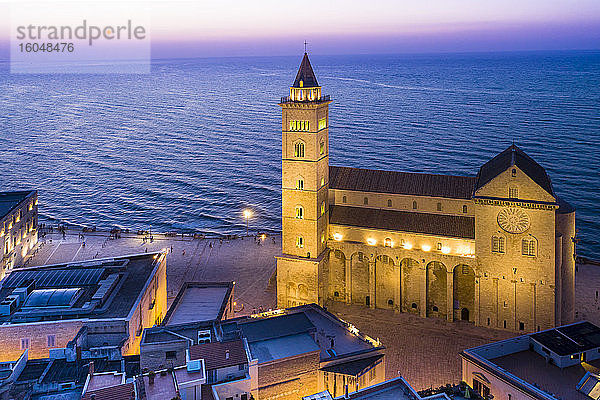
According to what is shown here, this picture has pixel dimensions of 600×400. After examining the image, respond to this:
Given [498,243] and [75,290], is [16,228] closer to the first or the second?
[75,290]

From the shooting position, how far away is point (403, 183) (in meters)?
61.8

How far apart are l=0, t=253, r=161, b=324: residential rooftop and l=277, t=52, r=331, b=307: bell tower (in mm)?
14174

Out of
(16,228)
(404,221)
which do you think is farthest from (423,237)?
→ (16,228)

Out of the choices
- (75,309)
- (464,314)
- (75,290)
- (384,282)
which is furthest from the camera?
(384,282)

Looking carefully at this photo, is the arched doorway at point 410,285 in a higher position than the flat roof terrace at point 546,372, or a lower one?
higher

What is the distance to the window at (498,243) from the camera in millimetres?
55822

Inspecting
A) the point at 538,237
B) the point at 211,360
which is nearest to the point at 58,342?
the point at 211,360

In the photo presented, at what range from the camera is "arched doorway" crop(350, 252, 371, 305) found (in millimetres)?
62250

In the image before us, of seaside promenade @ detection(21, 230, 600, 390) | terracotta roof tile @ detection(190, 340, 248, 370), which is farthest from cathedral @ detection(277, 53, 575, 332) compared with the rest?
terracotta roof tile @ detection(190, 340, 248, 370)

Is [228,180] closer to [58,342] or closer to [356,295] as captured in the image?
[356,295]

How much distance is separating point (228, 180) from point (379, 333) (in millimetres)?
77862

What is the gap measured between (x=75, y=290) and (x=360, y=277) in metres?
28.7

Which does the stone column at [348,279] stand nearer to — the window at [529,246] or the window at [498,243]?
the window at [498,243]

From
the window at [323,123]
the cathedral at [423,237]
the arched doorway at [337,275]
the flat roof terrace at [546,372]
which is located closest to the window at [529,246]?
the cathedral at [423,237]
